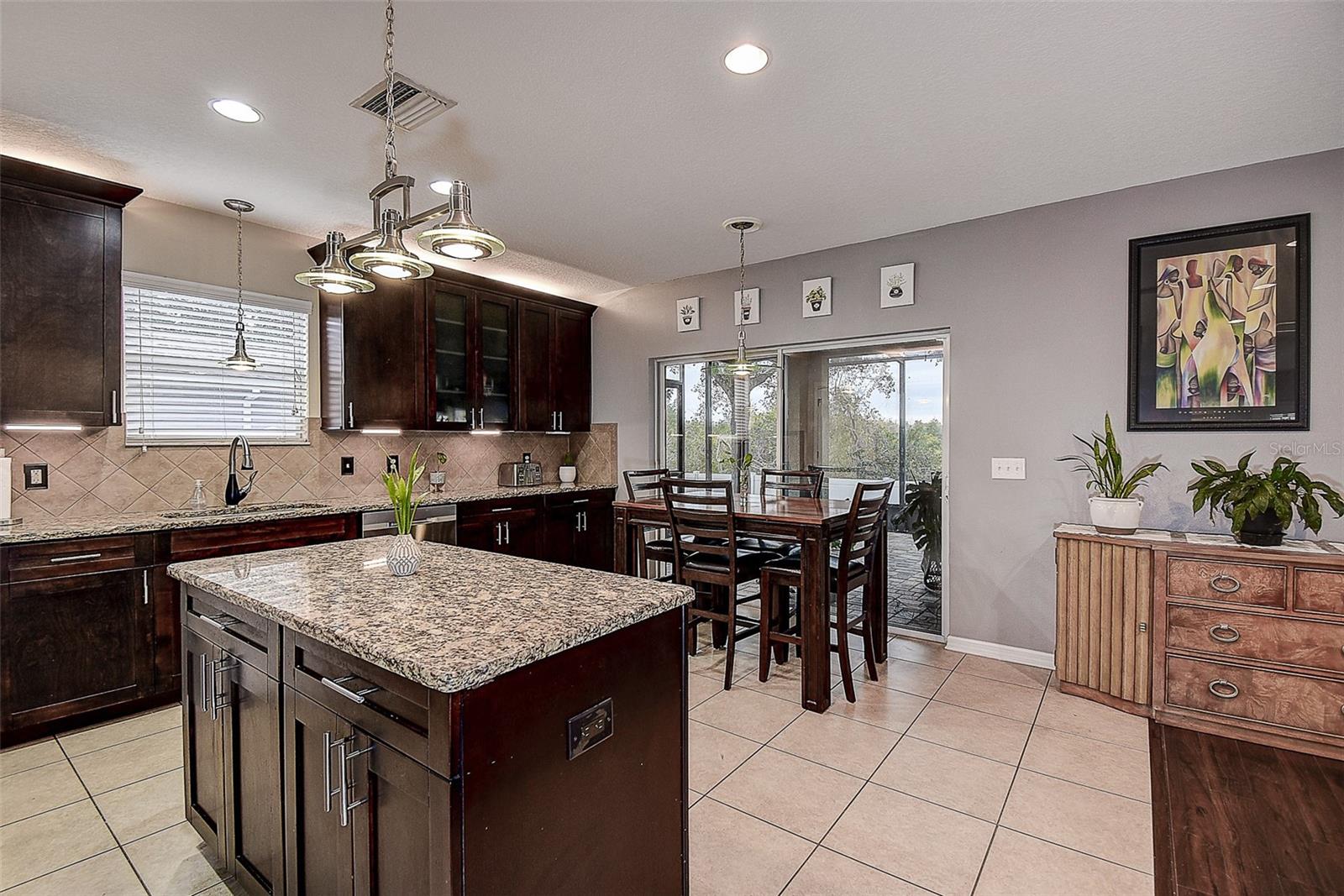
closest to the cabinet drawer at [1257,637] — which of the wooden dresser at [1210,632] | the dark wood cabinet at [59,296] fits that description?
the wooden dresser at [1210,632]

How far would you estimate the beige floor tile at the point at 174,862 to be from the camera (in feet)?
6.08

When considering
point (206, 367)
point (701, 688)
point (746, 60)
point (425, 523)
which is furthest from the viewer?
point (425, 523)

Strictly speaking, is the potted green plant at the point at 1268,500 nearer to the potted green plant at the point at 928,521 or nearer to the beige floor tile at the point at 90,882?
the potted green plant at the point at 928,521

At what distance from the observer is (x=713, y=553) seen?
11.5 feet

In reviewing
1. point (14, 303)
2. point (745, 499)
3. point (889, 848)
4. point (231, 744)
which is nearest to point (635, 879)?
point (889, 848)

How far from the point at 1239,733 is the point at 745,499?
245 cm

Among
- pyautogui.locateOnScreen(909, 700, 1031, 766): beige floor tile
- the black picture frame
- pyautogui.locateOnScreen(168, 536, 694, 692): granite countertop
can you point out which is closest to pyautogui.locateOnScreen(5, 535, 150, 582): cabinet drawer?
pyautogui.locateOnScreen(168, 536, 694, 692): granite countertop

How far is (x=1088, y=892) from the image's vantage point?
1787 mm

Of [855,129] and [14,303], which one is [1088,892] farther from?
[14,303]

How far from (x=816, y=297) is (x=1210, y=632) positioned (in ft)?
9.35

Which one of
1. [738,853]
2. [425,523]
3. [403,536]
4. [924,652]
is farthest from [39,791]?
[924,652]

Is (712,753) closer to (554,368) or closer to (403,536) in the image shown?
(403,536)

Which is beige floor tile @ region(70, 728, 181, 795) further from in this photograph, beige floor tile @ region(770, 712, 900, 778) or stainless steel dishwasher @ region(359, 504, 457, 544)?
beige floor tile @ region(770, 712, 900, 778)

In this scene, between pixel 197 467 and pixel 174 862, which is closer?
pixel 174 862
